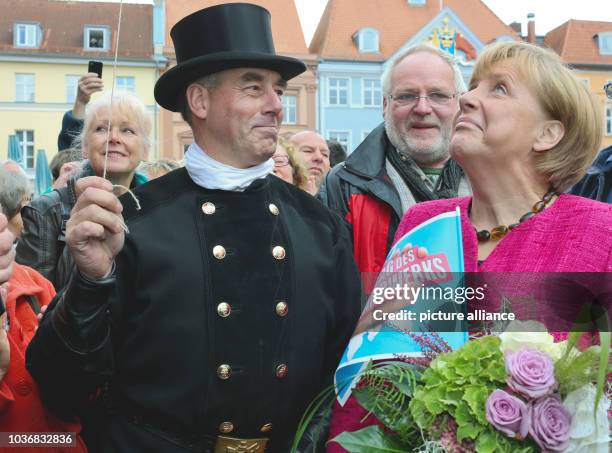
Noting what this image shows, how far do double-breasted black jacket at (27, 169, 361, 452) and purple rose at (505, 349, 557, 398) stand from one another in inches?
40.6

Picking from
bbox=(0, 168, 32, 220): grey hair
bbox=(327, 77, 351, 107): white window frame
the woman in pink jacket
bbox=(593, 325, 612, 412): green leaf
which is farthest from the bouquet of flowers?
bbox=(327, 77, 351, 107): white window frame

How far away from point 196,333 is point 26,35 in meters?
39.4

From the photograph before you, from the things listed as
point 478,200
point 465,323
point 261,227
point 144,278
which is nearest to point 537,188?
point 478,200

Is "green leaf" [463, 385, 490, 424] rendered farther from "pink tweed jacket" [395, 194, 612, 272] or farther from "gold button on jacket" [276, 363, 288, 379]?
"gold button on jacket" [276, 363, 288, 379]

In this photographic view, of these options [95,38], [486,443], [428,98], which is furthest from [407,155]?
[95,38]

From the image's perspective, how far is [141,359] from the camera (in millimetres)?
2695

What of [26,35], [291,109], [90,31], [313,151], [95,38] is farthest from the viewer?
[291,109]

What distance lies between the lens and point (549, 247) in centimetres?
257

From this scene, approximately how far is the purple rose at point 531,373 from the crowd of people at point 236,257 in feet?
1.79

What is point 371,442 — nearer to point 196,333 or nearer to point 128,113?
point 196,333

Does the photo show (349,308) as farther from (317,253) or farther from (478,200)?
(478,200)

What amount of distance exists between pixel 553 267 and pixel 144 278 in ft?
4.37

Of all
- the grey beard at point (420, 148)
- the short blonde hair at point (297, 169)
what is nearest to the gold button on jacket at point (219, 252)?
the grey beard at point (420, 148)

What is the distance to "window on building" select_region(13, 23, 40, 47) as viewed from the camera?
3841 centimetres
